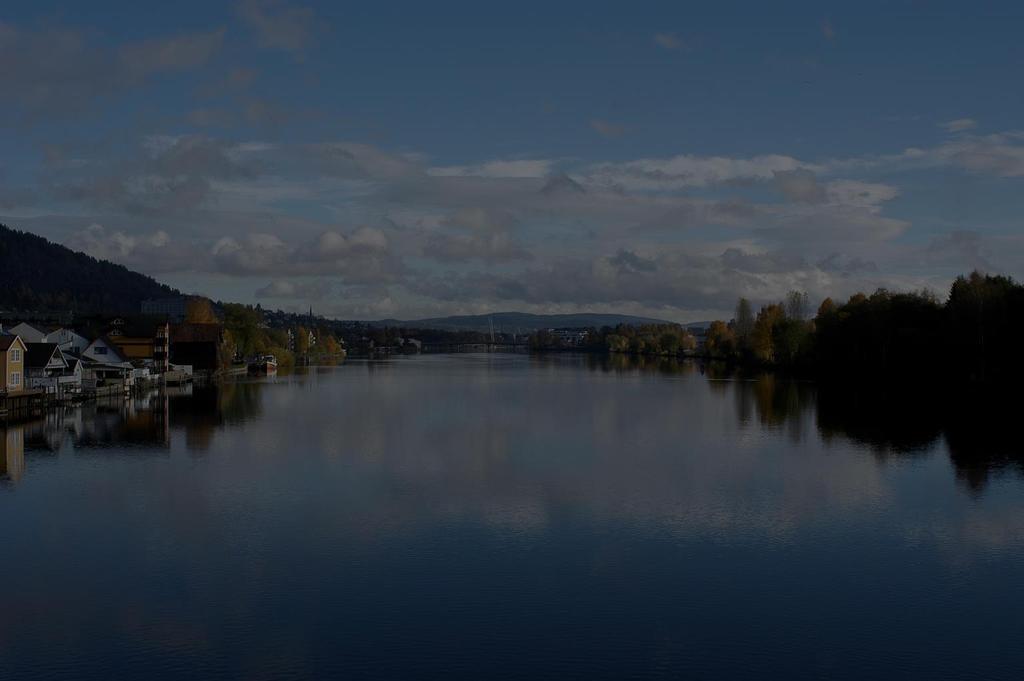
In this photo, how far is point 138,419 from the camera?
31.1 metres

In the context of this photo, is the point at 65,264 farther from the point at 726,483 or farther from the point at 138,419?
the point at 726,483

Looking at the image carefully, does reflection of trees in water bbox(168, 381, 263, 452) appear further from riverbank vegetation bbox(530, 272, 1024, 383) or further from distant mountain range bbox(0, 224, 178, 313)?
distant mountain range bbox(0, 224, 178, 313)

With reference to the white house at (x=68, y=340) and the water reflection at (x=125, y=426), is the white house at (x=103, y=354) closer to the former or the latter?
the white house at (x=68, y=340)

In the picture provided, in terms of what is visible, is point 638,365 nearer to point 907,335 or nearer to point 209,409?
point 907,335

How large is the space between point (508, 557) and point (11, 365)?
2474 cm

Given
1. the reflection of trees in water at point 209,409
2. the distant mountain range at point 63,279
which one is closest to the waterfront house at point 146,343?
the reflection of trees in water at point 209,409

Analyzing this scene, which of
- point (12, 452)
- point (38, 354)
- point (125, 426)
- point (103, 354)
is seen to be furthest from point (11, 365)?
point (103, 354)

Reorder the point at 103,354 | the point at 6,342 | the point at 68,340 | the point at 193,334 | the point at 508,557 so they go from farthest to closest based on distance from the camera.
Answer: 1. the point at 193,334
2. the point at 68,340
3. the point at 103,354
4. the point at 6,342
5. the point at 508,557

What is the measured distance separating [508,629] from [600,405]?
92.8 feet

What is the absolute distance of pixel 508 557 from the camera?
1295 cm

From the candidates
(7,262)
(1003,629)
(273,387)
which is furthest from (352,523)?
(7,262)

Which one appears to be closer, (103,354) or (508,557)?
(508,557)

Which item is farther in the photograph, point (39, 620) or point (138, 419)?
point (138, 419)

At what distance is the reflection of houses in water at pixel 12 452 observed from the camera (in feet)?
63.6
